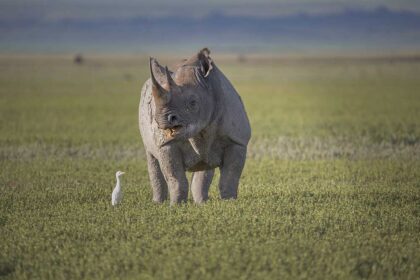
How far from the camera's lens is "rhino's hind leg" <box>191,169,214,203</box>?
41.1 ft

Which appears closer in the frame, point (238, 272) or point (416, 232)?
point (238, 272)

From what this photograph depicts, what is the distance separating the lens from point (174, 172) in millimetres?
11438

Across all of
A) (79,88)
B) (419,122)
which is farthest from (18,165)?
(79,88)

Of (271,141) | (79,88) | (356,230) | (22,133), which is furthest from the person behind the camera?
(79,88)

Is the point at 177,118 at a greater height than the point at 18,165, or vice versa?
the point at 177,118

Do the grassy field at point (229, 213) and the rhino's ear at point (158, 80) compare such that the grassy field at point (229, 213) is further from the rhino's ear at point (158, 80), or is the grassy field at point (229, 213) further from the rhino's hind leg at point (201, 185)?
the rhino's ear at point (158, 80)

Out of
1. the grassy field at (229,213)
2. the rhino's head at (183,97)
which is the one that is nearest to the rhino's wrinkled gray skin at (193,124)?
the rhino's head at (183,97)

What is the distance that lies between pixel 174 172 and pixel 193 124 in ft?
3.36

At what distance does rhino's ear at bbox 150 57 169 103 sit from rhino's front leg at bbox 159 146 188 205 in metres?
0.98

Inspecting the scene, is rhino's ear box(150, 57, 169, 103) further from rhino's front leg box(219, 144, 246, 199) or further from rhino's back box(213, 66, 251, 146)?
rhino's front leg box(219, 144, 246, 199)

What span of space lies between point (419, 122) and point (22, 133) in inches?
461

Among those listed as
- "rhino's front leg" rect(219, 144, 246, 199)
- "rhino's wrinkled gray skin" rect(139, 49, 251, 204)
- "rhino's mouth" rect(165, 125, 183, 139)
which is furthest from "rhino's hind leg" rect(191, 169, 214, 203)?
"rhino's mouth" rect(165, 125, 183, 139)

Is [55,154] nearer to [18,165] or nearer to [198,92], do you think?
[18,165]

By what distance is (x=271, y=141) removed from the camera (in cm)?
2322
